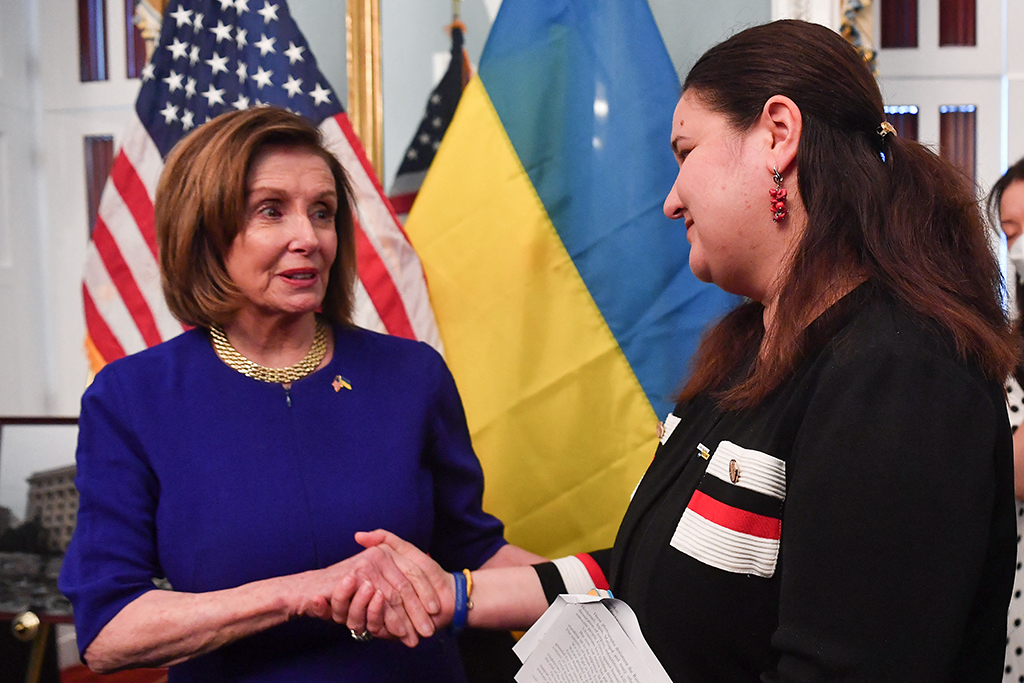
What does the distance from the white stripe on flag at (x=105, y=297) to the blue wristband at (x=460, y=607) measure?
142 cm

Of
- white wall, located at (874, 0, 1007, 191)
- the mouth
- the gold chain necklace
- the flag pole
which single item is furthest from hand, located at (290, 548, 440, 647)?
white wall, located at (874, 0, 1007, 191)

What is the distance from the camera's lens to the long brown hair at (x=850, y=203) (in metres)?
0.95

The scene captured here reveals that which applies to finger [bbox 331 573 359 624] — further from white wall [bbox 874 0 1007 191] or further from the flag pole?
white wall [bbox 874 0 1007 191]

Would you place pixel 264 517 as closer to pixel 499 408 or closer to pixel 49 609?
pixel 499 408

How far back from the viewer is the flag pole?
254 centimetres

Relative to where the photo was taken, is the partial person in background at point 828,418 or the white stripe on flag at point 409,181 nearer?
the partial person in background at point 828,418

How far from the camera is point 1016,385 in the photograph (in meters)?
1.78

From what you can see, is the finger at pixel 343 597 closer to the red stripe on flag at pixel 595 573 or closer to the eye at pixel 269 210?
the red stripe on flag at pixel 595 573

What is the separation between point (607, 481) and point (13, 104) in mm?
2539

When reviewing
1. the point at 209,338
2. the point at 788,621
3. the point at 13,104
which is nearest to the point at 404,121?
the point at 209,338

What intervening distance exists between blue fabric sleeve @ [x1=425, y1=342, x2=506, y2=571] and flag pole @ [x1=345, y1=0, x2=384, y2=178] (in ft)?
3.63

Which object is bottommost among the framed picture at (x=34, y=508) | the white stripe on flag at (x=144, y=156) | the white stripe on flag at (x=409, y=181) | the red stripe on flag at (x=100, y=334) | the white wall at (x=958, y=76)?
the framed picture at (x=34, y=508)

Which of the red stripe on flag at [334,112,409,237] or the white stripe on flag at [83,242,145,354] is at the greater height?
the red stripe on flag at [334,112,409,237]

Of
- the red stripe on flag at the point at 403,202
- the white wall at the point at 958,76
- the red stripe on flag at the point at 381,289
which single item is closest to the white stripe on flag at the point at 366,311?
the red stripe on flag at the point at 381,289
